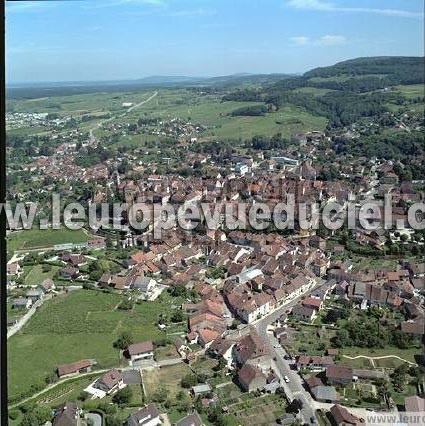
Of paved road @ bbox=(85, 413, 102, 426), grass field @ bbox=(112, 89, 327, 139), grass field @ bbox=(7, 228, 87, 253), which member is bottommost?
paved road @ bbox=(85, 413, 102, 426)

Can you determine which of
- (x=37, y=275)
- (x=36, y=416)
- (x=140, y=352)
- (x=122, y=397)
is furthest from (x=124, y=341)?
(x=37, y=275)

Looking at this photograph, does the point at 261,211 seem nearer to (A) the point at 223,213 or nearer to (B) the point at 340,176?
(A) the point at 223,213

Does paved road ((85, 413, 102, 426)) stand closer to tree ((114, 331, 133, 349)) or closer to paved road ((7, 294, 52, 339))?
tree ((114, 331, 133, 349))

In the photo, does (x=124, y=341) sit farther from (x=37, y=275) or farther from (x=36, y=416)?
(x=37, y=275)

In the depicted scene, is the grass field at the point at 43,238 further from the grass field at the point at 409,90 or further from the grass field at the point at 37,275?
the grass field at the point at 409,90

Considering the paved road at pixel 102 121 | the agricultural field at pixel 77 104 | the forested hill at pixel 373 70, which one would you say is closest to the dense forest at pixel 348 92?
the forested hill at pixel 373 70

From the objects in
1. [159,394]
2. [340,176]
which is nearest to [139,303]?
[159,394]

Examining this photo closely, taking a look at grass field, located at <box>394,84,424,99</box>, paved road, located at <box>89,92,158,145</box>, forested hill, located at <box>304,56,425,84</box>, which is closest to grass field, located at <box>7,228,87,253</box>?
paved road, located at <box>89,92,158,145</box>
